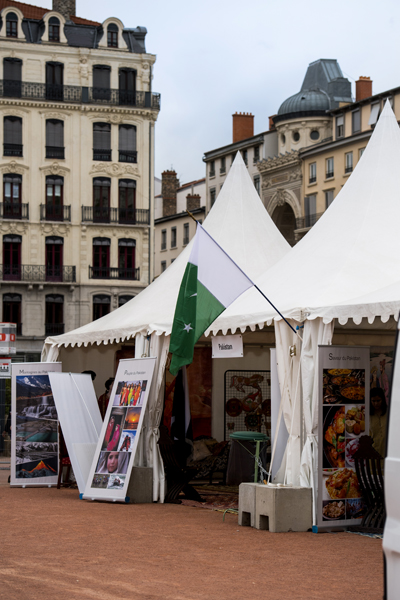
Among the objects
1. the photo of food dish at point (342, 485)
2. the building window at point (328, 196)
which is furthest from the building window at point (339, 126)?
the photo of food dish at point (342, 485)

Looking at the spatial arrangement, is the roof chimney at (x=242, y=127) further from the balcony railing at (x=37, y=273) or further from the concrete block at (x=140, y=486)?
the concrete block at (x=140, y=486)

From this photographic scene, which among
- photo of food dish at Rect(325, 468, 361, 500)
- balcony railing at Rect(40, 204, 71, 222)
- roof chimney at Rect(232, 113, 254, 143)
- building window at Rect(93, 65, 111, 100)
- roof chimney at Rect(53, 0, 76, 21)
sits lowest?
photo of food dish at Rect(325, 468, 361, 500)

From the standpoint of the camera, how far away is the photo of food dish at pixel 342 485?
435 inches

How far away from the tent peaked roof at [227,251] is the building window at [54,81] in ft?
122

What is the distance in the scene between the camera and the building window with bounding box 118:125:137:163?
178 ft

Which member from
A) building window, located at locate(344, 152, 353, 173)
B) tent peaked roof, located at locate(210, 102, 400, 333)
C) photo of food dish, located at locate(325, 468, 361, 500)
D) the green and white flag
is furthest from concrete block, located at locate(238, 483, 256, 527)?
building window, located at locate(344, 152, 353, 173)

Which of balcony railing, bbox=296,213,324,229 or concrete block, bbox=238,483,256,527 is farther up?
balcony railing, bbox=296,213,324,229

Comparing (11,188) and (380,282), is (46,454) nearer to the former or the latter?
(380,282)

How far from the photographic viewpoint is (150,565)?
8695 mm

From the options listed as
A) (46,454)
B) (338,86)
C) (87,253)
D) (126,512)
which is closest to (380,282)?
(126,512)

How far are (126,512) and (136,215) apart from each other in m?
42.6

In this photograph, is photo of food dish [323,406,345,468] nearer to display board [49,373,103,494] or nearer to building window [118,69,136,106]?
display board [49,373,103,494]

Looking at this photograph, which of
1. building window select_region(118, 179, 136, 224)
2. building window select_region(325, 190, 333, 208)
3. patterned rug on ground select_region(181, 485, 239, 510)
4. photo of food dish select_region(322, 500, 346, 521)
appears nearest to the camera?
photo of food dish select_region(322, 500, 346, 521)

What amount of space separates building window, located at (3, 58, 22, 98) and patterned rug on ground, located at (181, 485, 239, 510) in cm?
4047
